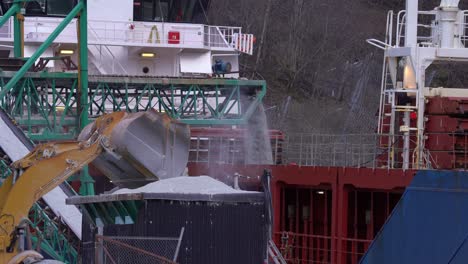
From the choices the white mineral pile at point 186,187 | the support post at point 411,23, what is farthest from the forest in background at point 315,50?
the white mineral pile at point 186,187

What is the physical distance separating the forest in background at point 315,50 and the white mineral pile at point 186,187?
98.5 ft

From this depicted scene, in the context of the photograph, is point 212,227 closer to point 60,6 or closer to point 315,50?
point 60,6

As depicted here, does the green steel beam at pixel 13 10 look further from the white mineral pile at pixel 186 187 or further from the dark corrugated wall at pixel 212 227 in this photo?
the dark corrugated wall at pixel 212 227

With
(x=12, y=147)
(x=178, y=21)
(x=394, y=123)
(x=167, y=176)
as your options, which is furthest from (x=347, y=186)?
(x=178, y=21)

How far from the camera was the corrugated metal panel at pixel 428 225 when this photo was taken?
29578mm

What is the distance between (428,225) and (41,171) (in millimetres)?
6881

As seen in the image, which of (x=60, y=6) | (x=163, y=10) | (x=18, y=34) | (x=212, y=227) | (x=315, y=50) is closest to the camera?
(x=212, y=227)

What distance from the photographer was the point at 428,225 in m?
30.0

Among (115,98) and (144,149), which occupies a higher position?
(115,98)

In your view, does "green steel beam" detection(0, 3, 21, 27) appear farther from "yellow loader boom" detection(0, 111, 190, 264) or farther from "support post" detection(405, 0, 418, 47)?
"support post" detection(405, 0, 418, 47)

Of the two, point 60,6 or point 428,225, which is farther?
point 60,6

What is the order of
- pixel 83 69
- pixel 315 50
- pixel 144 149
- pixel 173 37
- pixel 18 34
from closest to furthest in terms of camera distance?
pixel 144 149 → pixel 83 69 → pixel 18 34 → pixel 173 37 → pixel 315 50

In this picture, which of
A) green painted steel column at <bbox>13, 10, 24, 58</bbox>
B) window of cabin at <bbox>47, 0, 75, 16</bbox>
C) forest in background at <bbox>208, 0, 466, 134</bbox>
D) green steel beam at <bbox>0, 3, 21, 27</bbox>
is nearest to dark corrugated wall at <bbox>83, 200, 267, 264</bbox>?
green steel beam at <bbox>0, 3, 21, 27</bbox>

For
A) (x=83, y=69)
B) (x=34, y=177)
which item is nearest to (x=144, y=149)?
(x=34, y=177)
